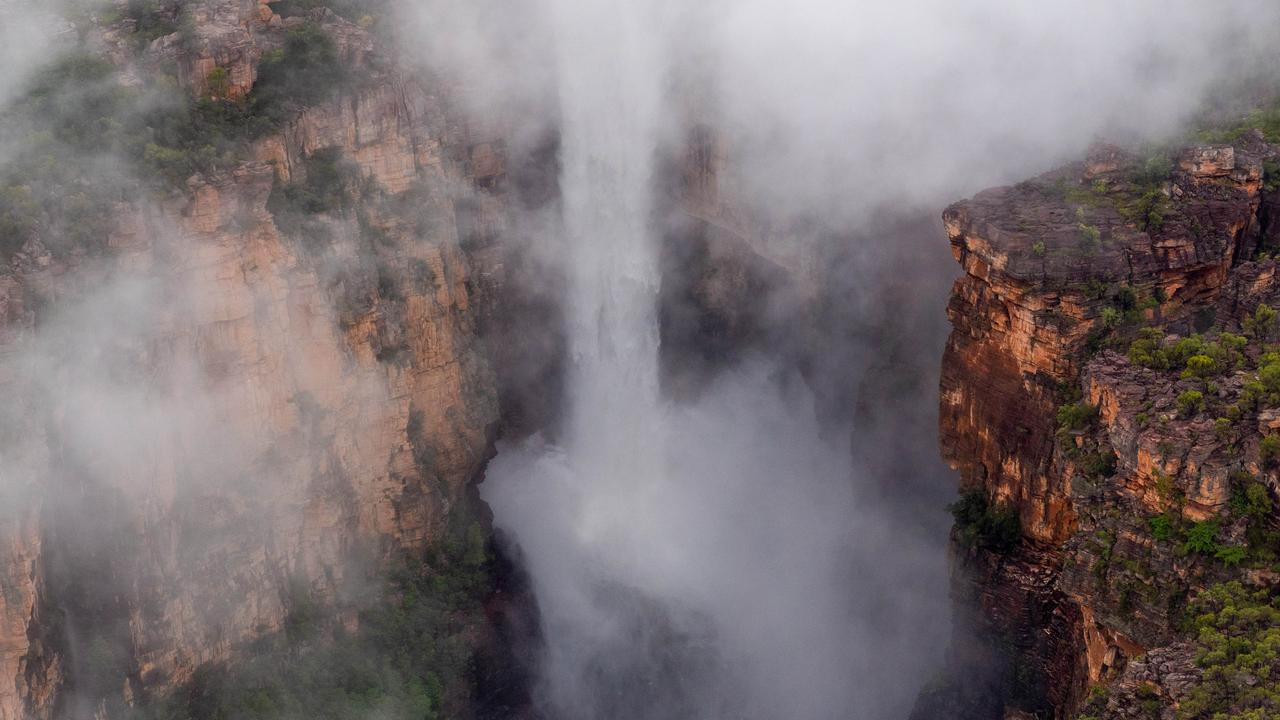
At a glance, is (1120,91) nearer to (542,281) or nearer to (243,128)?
(542,281)

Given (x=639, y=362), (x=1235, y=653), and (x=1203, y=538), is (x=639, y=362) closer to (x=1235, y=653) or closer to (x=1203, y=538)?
(x=1203, y=538)

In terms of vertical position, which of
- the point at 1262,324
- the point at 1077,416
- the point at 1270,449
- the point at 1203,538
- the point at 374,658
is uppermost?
the point at 1262,324

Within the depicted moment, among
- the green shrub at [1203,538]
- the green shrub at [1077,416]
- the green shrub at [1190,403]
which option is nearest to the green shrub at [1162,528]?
the green shrub at [1203,538]

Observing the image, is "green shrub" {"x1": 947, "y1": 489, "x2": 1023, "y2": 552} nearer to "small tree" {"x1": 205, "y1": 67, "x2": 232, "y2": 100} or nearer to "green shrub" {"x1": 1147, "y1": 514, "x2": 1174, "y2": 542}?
"green shrub" {"x1": 1147, "y1": 514, "x2": 1174, "y2": 542}

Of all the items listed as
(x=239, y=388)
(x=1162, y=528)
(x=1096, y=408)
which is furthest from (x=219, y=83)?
(x=1162, y=528)

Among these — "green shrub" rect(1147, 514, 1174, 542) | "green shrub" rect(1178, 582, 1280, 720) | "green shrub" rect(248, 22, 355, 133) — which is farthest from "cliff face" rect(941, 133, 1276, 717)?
"green shrub" rect(248, 22, 355, 133)
